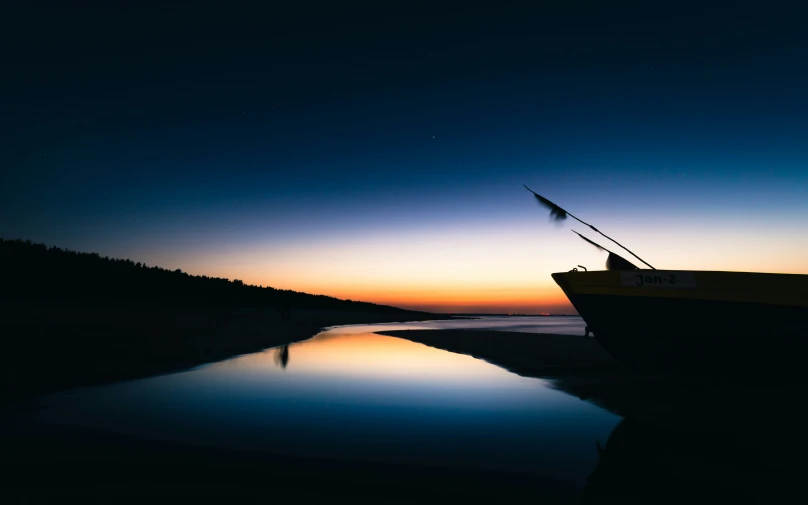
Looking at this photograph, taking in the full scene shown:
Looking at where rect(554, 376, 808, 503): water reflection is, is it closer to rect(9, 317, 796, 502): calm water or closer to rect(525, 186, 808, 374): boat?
rect(9, 317, 796, 502): calm water

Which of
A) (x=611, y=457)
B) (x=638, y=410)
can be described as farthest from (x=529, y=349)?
(x=611, y=457)

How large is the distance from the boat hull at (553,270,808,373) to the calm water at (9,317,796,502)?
3347 millimetres

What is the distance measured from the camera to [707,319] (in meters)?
12.7

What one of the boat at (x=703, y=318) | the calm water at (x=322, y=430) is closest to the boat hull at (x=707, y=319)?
the boat at (x=703, y=318)

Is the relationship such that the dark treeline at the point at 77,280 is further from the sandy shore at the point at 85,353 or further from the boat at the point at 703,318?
the boat at the point at 703,318

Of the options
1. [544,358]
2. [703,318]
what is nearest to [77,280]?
[544,358]

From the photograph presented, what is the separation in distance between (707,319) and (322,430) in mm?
11155

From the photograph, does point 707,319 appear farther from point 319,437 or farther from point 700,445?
point 319,437

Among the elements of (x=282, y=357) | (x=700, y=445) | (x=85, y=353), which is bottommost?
(x=700, y=445)

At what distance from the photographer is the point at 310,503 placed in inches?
203

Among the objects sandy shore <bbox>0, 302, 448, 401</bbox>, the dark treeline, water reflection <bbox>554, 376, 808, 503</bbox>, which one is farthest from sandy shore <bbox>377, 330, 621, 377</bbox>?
the dark treeline

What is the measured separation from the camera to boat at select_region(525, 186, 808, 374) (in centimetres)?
1234

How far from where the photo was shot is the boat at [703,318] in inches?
486

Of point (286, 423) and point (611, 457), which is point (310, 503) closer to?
point (286, 423)
